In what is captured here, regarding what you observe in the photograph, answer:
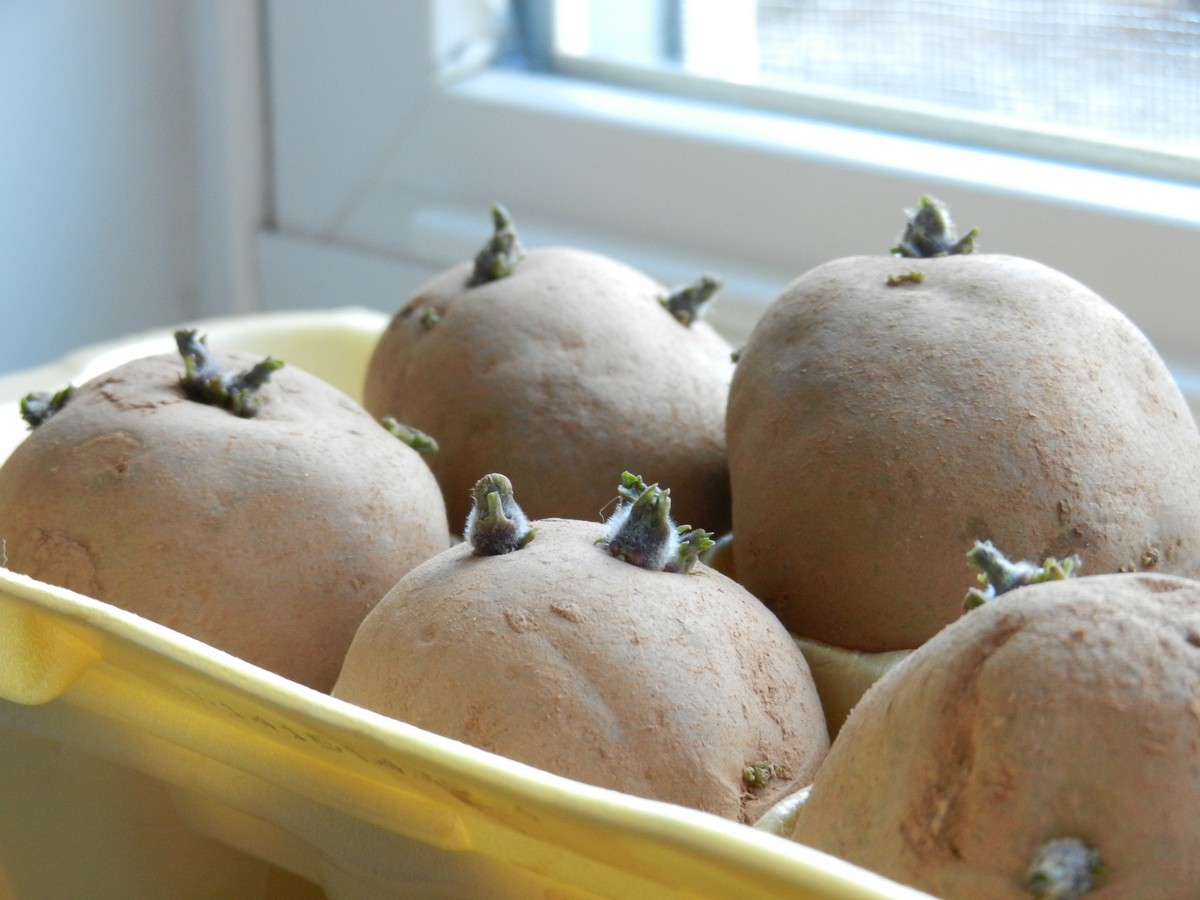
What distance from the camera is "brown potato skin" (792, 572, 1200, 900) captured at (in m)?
0.33

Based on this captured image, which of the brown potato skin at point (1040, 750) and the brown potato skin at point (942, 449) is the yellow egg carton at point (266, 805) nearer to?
the brown potato skin at point (1040, 750)

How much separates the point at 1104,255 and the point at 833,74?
32 cm

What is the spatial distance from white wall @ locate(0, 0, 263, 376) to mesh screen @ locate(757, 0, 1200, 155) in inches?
19.7

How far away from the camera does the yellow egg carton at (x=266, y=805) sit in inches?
14.2

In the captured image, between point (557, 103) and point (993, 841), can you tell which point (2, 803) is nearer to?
point (993, 841)

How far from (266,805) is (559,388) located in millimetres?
235

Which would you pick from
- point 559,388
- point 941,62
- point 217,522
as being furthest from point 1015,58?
point 217,522

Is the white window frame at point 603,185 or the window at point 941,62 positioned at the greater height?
the window at point 941,62

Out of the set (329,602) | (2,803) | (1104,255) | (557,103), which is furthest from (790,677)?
(557,103)

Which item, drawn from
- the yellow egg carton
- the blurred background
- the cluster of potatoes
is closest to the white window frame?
the blurred background

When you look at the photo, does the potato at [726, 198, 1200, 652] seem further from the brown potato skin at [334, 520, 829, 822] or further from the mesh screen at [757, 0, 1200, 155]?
the mesh screen at [757, 0, 1200, 155]

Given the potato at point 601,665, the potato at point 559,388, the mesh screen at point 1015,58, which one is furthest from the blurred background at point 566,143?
the potato at point 601,665

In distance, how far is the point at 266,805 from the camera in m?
0.48

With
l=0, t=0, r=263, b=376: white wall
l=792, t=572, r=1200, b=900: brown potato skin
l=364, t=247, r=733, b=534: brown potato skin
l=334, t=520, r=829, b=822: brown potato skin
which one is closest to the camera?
l=792, t=572, r=1200, b=900: brown potato skin
